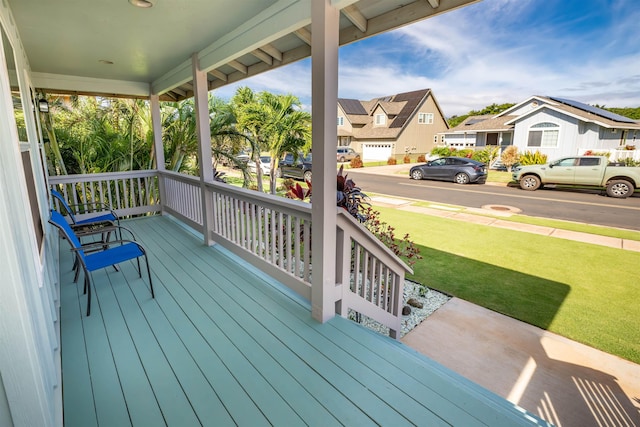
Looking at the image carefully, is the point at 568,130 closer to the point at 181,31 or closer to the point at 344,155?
the point at 344,155

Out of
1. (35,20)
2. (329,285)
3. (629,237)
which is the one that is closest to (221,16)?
(35,20)

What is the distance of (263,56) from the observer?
11.4 ft

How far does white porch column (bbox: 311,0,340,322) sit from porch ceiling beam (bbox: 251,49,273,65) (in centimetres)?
150

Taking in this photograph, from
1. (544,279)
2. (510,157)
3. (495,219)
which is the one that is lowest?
(544,279)

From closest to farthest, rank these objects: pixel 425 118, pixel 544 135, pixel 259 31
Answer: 1. pixel 259 31
2. pixel 544 135
3. pixel 425 118

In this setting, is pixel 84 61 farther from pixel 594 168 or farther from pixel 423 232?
pixel 594 168

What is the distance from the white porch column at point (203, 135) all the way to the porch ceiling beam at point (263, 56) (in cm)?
89

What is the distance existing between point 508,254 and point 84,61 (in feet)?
24.3

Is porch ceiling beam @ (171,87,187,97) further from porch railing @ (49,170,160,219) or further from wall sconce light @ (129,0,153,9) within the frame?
wall sconce light @ (129,0,153,9)

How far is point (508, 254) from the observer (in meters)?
5.73

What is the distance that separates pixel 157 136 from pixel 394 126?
23271mm

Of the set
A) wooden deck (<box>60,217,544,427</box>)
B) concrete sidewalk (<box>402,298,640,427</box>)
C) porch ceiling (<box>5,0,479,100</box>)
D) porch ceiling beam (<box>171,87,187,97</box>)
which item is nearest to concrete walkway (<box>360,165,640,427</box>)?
concrete sidewalk (<box>402,298,640,427</box>)

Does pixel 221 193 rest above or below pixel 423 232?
above

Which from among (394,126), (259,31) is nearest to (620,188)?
(259,31)
